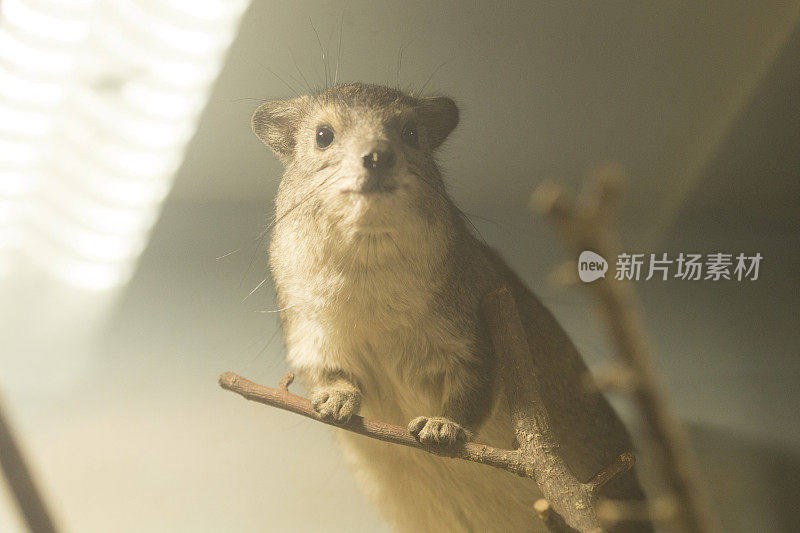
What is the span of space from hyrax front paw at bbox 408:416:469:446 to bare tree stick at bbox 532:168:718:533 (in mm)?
597

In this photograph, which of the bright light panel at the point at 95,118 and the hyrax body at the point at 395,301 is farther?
the bright light panel at the point at 95,118

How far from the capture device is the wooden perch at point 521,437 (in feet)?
3.75

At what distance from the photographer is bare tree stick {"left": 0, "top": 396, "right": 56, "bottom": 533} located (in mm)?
491

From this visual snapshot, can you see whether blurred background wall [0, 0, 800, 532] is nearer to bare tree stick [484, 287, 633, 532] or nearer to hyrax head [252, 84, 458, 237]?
hyrax head [252, 84, 458, 237]

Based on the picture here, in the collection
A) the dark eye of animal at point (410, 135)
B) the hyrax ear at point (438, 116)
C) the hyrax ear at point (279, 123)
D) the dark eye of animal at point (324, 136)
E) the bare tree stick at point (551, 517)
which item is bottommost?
the bare tree stick at point (551, 517)

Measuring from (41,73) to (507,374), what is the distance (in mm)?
1301

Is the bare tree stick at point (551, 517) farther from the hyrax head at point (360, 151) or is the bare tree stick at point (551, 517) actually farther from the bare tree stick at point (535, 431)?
the hyrax head at point (360, 151)

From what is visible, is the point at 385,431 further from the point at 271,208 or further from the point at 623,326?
the point at 623,326

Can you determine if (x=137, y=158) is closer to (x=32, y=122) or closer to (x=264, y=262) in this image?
(x=32, y=122)

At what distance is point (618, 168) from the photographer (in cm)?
149

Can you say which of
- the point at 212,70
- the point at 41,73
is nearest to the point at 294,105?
the point at 212,70

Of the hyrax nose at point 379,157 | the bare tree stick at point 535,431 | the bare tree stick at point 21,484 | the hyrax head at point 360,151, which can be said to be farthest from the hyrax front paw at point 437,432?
the bare tree stick at point 21,484

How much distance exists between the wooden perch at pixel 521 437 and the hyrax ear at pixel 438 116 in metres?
0.41

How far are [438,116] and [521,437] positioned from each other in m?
0.76
